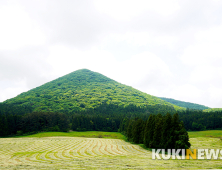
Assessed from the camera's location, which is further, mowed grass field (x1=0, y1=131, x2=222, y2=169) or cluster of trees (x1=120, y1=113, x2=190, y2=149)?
cluster of trees (x1=120, y1=113, x2=190, y2=149)

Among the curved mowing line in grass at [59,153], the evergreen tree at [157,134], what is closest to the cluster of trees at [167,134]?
the evergreen tree at [157,134]

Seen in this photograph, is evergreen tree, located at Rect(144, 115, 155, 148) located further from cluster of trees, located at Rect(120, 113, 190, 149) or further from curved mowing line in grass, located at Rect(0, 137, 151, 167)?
curved mowing line in grass, located at Rect(0, 137, 151, 167)

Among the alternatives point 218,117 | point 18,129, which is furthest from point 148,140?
point 218,117

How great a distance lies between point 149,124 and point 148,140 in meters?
5.46

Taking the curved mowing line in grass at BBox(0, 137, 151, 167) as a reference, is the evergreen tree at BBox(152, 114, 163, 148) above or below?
above

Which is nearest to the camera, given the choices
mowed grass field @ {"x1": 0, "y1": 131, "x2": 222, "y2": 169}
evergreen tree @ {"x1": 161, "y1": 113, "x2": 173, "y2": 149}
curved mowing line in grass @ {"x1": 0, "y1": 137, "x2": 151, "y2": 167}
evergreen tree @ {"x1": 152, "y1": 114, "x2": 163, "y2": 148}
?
Result: mowed grass field @ {"x1": 0, "y1": 131, "x2": 222, "y2": 169}

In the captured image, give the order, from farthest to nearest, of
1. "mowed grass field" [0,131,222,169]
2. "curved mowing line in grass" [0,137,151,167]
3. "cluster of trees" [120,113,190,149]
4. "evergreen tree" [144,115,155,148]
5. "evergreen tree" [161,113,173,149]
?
"evergreen tree" [144,115,155,148] < "evergreen tree" [161,113,173,149] < "cluster of trees" [120,113,190,149] < "curved mowing line in grass" [0,137,151,167] < "mowed grass field" [0,131,222,169]

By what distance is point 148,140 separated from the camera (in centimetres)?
4875

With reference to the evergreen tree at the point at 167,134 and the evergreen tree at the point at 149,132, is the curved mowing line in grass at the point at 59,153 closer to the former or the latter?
the evergreen tree at the point at 149,132

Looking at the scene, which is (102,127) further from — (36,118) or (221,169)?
(221,169)

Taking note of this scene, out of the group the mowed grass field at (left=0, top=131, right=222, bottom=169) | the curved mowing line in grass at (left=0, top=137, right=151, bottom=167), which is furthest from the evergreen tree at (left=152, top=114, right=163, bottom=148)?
the curved mowing line in grass at (left=0, top=137, right=151, bottom=167)

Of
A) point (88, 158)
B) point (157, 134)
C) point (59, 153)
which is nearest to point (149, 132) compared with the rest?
point (157, 134)

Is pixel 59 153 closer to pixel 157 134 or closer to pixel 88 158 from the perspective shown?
pixel 88 158

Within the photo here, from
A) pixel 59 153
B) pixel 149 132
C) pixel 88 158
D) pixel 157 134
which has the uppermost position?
pixel 157 134
